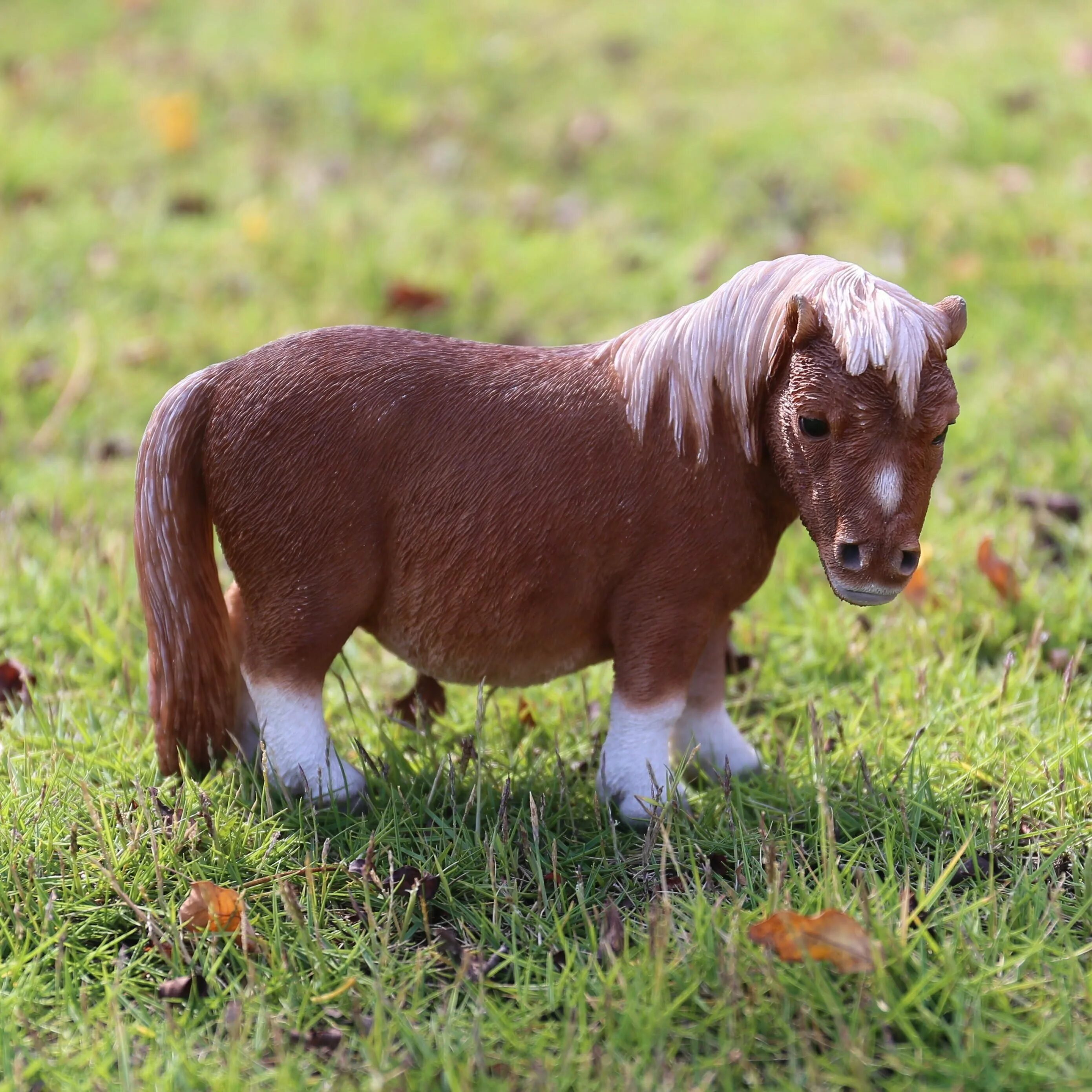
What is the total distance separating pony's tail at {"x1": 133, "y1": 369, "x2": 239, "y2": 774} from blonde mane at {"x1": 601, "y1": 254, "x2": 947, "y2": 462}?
0.85 m

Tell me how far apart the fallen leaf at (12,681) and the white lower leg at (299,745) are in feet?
2.74

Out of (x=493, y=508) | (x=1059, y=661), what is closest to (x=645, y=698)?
(x=493, y=508)

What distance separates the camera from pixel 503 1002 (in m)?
2.08

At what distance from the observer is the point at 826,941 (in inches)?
77.3

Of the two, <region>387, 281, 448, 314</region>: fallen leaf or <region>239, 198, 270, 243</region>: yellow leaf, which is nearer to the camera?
<region>387, 281, 448, 314</region>: fallen leaf

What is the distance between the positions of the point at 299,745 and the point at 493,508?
0.60 meters

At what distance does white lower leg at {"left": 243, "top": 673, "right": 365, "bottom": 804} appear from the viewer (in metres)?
2.43

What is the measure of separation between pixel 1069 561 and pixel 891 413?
5.29ft

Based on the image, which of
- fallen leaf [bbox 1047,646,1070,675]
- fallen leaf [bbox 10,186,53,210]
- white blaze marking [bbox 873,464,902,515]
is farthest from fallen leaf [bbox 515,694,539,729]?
fallen leaf [bbox 10,186,53,210]

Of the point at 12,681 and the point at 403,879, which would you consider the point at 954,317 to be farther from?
the point at 12,681

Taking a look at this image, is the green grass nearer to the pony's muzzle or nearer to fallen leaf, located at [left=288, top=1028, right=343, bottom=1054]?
fallen leaf, located at [left=288, top=1028, right=343, bottom=1054]

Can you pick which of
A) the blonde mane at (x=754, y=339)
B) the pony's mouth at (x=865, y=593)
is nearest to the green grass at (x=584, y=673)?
the pony's mouth at (x=865, y=593)

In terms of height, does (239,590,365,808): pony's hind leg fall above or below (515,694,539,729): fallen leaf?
above

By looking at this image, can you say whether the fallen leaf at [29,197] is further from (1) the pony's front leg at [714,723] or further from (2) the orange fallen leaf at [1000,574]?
(2) the orange fallen leaf at [1000,574]
